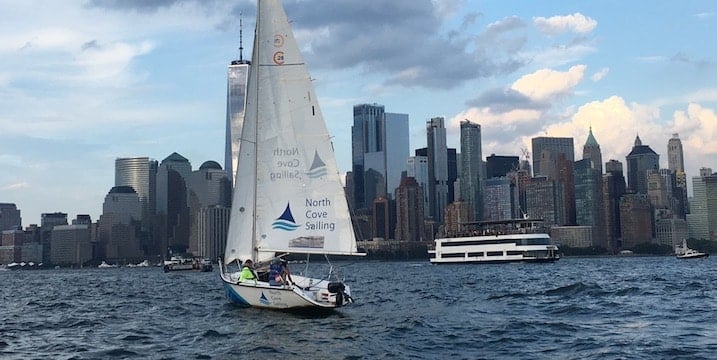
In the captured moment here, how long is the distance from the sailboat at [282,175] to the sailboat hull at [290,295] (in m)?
0.07

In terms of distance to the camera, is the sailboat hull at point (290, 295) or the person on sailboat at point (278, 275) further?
the person on sailboat at point (278, 275)

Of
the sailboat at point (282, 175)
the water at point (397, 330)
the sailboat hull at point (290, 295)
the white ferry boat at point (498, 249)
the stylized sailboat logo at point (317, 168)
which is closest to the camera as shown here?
the water at point (397, 330)

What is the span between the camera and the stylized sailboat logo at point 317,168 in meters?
37.7

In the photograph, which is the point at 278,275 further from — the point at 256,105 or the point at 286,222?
the point at 256,105

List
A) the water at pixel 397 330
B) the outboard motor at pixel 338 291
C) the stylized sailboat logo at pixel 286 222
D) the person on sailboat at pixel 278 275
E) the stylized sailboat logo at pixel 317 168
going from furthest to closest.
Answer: the stylized sailboat logo at pixel 286 222, the stylized sailboat logo at pixel 317 168, the outboard motor at pixel 338 291, the person on sailboat at pixel 278 275, the water at pixel 397 330

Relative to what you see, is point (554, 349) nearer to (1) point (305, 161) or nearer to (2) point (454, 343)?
(2) point (454, 343)

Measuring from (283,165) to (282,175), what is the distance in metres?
0.49

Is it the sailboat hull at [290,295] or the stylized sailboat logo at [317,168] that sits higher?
the stylized sailboat logo at [317,168]

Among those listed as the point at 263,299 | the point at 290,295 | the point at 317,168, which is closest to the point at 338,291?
the point at 290,295

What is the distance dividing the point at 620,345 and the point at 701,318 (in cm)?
984

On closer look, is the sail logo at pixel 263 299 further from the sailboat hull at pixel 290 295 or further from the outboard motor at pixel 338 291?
the outboard motor at pixel 338 291

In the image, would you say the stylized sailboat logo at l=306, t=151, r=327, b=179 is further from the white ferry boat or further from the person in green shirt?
the white ferry boat

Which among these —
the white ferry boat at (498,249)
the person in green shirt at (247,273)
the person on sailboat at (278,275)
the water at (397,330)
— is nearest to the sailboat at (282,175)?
the person in green shirt at (247,273)

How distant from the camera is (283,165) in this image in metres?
38.2
